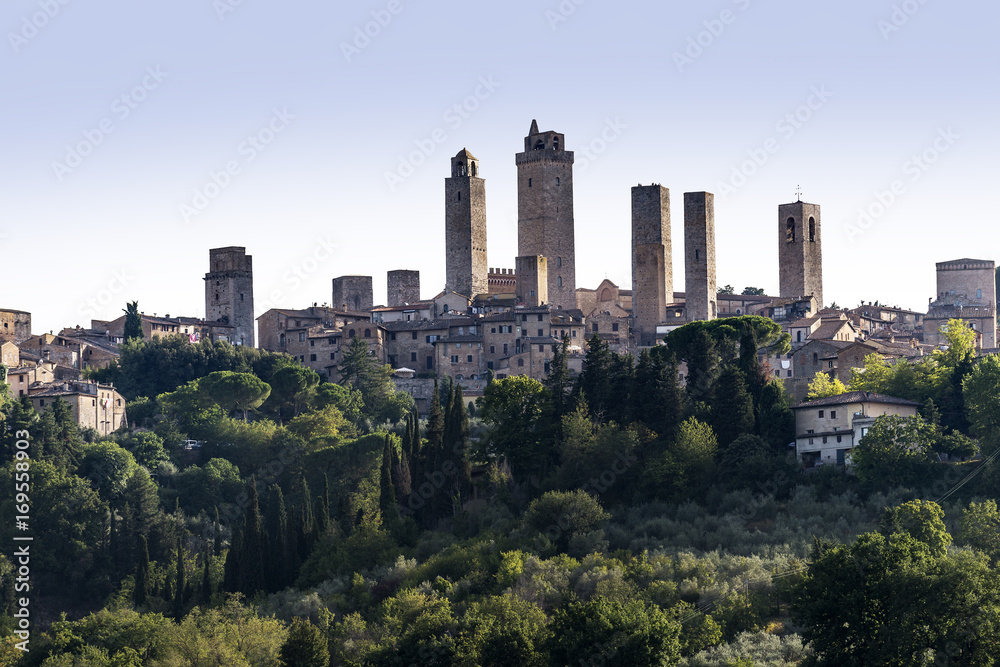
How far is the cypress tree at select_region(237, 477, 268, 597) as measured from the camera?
A: 59.5 metres

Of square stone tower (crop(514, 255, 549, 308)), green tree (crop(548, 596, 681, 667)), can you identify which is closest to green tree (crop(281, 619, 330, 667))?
green tree (crop(548, 596, 681, 667))

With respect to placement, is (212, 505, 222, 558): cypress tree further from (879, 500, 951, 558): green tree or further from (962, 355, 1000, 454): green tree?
(962, 355, 1000, 454): green tree

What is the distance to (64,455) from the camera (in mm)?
72688

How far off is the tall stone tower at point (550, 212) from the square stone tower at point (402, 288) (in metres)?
7.84

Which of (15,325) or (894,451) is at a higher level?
(15,325)

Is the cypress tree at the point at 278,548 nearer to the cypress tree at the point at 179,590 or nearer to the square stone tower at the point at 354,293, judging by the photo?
the cypress tree at the point at 179,590

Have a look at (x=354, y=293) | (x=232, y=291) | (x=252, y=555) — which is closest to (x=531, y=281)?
(x=354, y=293)

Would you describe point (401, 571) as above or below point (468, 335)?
below

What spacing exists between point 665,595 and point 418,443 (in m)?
17.1

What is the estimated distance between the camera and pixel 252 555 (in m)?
60.4

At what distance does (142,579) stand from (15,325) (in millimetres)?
37974

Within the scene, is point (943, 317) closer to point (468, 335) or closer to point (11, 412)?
point (468, 335)

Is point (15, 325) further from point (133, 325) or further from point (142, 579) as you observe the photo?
point (142, 579)

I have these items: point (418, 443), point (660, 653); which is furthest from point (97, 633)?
point (660, 653)
